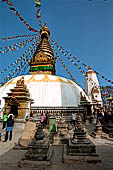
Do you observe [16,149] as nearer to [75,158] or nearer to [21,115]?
[75,158]

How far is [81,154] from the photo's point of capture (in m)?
2.84

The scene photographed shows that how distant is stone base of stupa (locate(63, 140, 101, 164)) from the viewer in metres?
2.63

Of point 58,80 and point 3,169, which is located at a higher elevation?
point 58,80

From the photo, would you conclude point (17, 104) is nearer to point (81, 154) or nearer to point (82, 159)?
point (81, 154)

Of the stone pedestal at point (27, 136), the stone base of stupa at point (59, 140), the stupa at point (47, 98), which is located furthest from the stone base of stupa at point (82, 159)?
the stupa at point (47, 98)

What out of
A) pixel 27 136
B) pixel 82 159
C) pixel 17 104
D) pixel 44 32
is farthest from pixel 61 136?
pixel 44 32

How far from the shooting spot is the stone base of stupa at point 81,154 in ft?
8.64

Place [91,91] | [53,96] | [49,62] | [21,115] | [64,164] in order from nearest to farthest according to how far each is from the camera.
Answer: [64,164]
[21,115]
[53,96]
[49,62]
[91,91]

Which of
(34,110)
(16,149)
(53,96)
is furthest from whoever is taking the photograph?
(53,96)

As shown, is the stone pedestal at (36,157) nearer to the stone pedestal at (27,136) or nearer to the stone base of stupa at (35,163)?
the stone base of stupa at (35,163)

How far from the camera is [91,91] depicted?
24.5 m

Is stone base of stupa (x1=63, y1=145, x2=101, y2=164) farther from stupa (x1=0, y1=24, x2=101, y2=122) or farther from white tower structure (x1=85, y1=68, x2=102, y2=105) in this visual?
white tower structure (x1=85, y1=68, x2=102, y2=105)

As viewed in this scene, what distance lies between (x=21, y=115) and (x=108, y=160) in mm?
7822

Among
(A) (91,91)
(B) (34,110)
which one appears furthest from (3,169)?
(A) (91,91)
